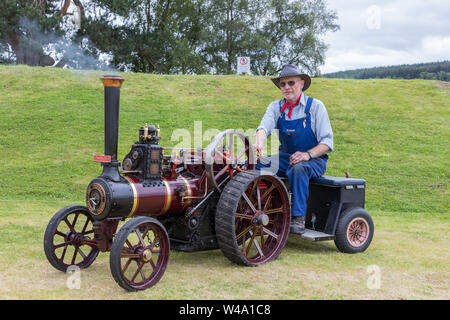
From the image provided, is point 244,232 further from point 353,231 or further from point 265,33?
point 265,33

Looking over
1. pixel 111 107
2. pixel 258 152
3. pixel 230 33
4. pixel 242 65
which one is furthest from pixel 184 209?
pixel 230 33

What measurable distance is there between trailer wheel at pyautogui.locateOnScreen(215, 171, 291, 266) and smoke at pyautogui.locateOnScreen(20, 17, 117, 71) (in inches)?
76.2

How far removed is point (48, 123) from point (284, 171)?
8840mm

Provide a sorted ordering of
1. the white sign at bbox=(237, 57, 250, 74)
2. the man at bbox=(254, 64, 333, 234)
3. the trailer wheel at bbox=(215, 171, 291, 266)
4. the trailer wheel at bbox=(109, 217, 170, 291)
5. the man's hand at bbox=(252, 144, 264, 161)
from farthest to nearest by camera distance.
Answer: the white sign at bbox=(237, 57, 250, 74) → the man at bbox=(254, 64, 333, 234) → the man's hand at bbox=(252, 144, 264, 161) → the trailer wheel at bbox=(215, 171, 291, 266) → the trailer wheel at bbox=(109, 217, 170, 291)

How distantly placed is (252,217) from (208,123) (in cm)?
839

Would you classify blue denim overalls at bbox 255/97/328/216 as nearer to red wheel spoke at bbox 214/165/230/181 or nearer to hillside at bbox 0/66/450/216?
red wheel spoke at bbox 214/165/230/181

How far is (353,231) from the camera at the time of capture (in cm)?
521

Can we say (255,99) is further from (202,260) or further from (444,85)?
(202,260)

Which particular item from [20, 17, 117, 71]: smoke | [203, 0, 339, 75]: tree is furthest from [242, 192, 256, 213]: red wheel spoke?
[203, 0, 339, 75]: tree

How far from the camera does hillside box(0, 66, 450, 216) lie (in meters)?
9.48

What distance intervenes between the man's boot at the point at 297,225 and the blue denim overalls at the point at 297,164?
0.07 m

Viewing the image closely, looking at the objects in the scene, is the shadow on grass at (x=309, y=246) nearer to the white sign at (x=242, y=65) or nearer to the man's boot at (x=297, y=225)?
the man's boot at (x=297, y=225)

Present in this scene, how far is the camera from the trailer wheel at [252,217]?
13.8 feet

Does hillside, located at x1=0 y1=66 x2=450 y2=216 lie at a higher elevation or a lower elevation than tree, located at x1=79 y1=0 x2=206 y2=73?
lower
